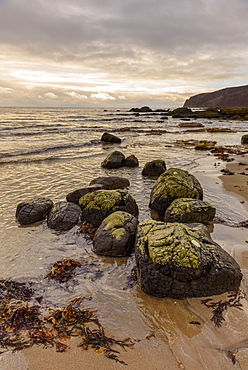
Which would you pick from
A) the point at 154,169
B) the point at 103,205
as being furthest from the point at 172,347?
the point at 154,169

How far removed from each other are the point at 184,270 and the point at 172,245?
18.3 inches

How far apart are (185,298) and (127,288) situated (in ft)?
3.42

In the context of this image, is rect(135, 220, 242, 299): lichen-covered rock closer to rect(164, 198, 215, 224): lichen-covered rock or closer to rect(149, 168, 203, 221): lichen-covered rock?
rect(164, 198, 215, 224): lichen-covered rock

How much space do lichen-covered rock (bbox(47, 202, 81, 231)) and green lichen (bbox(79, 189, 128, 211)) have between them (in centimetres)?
43

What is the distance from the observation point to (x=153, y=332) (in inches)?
140

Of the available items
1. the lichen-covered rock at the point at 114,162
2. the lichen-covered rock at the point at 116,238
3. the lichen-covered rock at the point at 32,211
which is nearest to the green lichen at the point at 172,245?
the lichen-covered rock at the point at 116,238

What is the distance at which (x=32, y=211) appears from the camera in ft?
24.3

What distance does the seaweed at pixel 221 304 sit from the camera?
3768mm

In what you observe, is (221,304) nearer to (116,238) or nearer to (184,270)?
(184,270)

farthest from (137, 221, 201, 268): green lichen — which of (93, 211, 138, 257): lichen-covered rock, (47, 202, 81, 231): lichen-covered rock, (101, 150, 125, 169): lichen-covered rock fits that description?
(101, 150, 125, 169): lichen-covered rock

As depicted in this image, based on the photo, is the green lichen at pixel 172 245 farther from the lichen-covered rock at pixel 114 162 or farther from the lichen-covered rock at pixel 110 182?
the lichen-covered rock at pixel 114 162

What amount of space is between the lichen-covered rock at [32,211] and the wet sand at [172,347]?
4.49 meters

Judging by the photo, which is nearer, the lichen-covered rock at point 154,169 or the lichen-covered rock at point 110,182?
the lichen-covered rock at point 110,182

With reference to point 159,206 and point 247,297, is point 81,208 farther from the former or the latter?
point 247,297
